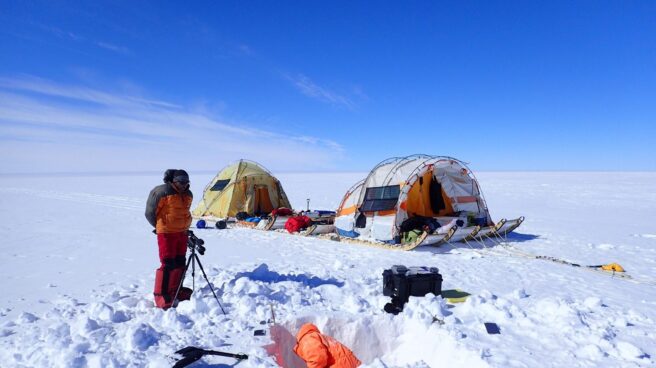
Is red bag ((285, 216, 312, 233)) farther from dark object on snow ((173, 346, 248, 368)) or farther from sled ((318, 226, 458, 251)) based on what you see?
dark object on snow ((173, 346, 248, 368))

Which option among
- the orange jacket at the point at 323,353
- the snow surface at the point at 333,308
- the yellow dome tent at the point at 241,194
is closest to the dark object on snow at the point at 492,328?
the snow surface at the point at 333,308

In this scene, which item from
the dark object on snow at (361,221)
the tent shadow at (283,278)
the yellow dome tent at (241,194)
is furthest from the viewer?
the yellow dome tent at (241,194)

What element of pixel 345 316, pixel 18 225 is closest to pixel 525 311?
pixel 345 316

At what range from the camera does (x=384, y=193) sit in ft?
38.5

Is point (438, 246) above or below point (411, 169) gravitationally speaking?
below

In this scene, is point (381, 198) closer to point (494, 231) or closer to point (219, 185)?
point (494, 231)

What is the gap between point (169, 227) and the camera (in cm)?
592

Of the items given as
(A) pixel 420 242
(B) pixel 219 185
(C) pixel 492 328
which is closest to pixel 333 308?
Answer: (C) pixel 492 328

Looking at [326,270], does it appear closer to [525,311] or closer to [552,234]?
[525,311]

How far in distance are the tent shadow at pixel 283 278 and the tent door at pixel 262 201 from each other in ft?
30.4

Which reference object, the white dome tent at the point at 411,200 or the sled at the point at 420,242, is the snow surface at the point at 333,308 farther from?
the white dome tent at the point at 411,200

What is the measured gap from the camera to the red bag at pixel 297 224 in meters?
13.3

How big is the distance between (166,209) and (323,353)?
10.00 feet

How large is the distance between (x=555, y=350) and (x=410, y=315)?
1.74 m
